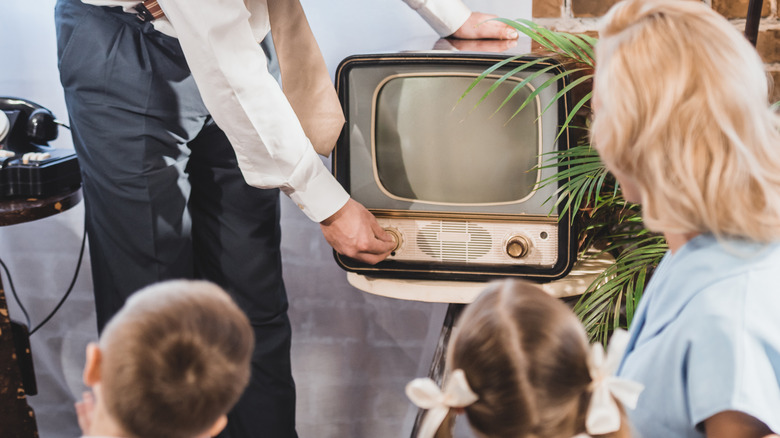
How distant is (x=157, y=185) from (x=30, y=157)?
0.97ft

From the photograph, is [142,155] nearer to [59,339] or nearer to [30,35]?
[30,35]

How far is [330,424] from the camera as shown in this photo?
1971mm

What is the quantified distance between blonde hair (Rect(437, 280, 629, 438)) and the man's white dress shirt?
50 cm

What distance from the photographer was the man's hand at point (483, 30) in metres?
1.40

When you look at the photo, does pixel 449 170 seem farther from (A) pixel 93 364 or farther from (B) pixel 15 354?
Result: (B) pixel 15 354

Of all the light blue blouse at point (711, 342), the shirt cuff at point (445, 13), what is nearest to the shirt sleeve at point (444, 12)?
the shirt cuff at point (445, 13)

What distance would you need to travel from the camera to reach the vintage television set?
1143 mm

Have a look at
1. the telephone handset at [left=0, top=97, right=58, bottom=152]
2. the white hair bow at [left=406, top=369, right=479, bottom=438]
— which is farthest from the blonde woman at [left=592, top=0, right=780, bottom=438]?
the telephone handset at [left=0, top=97, right=58, bottom=152]

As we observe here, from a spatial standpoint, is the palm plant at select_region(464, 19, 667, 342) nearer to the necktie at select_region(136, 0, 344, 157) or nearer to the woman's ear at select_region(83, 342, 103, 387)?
the necktie at select_region(136, 0, 344, 157)

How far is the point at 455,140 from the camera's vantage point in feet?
3.83

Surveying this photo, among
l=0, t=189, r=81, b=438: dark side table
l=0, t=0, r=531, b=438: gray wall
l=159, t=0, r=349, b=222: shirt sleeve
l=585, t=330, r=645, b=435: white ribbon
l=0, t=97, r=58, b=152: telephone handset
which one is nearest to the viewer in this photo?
l=585, t=330, r=645, b=435: white ribbon

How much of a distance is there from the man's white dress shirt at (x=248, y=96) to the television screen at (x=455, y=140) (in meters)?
0.13

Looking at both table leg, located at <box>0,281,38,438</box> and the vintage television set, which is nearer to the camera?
the vintage television set

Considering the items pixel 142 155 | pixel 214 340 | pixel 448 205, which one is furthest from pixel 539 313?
pixel 142 155
